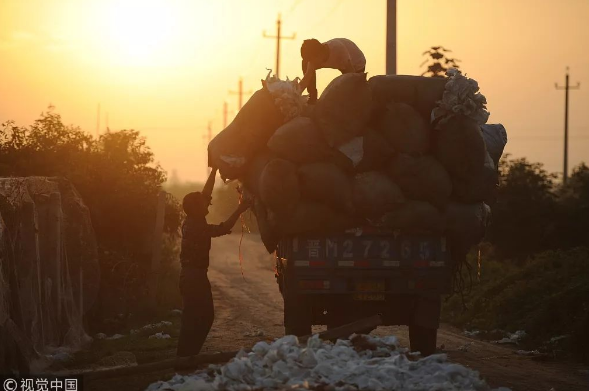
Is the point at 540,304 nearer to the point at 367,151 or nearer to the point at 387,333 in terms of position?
the point at 387,333

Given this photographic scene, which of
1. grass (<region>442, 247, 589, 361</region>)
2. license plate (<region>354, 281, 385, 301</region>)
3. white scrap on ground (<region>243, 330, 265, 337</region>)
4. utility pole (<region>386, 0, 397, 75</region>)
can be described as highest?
utility pole (<region>386, 0, 397, 75</region>)

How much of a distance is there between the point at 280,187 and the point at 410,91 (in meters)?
2.11

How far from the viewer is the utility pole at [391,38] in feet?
75.5

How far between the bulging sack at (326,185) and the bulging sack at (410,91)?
1138 mm

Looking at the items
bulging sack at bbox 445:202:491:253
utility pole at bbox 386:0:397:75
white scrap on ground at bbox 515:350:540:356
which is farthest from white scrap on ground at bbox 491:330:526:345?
utility pole at bbox 386:0:397:75

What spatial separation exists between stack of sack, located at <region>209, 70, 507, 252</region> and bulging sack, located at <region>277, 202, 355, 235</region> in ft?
0.04

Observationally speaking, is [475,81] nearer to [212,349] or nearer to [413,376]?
[413,376]

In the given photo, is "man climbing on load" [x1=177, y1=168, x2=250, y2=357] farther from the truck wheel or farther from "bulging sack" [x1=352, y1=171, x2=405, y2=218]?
the truck wheel

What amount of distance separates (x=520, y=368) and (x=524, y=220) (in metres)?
20.4

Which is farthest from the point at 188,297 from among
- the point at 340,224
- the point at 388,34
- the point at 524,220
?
the point at 524,220

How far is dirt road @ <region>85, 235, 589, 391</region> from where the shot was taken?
1155 cm

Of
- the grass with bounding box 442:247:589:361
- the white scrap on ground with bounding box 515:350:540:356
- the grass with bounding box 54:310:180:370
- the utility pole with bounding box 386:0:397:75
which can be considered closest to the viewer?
the grass with bounding box 54:310:180:370

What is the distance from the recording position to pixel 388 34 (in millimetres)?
23359

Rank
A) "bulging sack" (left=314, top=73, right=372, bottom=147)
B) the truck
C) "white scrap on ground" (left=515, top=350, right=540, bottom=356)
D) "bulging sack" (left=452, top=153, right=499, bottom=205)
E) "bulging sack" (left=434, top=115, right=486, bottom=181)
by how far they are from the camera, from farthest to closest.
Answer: "white scrap on ground" (left=515, top=350, right=540, bottom=356) → "bulging sack" (left=452, top=153, right=499, bottom=205) → "bulging sack" (left=434, top=115, right=486, bottom=181) → the truck → "bulging sack" (left=314, top=73, right=372, bottom=147)
